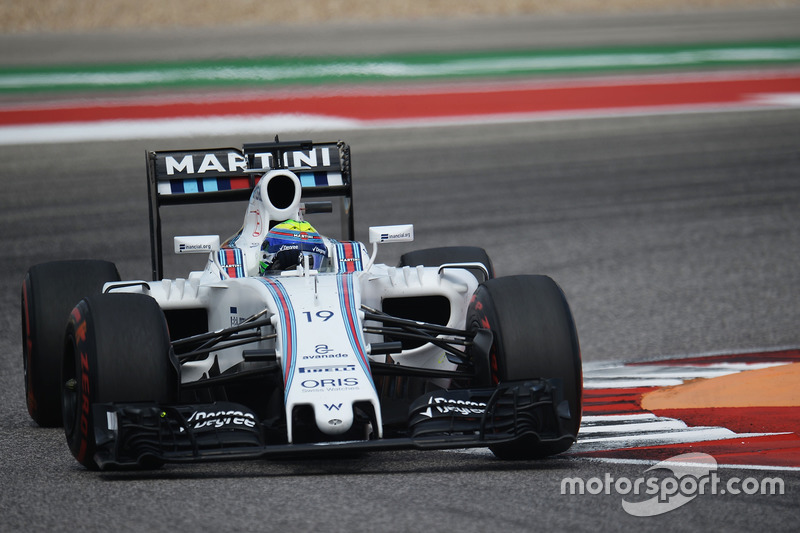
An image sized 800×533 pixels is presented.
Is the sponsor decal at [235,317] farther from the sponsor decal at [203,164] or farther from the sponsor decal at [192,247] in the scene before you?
the sponsor decal at [203,164]

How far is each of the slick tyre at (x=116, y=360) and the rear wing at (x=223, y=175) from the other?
2.19m

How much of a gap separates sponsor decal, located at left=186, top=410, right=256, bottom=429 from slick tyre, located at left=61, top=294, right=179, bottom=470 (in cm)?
19

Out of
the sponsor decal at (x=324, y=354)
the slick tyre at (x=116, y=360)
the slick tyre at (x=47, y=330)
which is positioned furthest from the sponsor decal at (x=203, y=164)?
the sponsor decal at (x=324, y=354)

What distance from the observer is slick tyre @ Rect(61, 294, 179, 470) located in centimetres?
616

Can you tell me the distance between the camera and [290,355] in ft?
20.7

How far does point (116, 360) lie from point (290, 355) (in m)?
0.78

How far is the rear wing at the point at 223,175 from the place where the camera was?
8656 mm

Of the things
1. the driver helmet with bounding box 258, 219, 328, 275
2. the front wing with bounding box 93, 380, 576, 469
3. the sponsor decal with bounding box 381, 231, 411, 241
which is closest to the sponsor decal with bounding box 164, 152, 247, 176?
the sponsor decal with bounding box 381, 231, 411, 241

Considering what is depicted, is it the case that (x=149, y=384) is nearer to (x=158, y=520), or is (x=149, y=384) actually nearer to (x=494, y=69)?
(x=158, y=520)

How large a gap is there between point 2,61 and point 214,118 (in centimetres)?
1054

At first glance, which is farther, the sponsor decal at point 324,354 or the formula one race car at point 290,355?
the sponsor decal at point 324,354

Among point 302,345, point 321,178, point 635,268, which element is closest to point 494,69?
point 635,268

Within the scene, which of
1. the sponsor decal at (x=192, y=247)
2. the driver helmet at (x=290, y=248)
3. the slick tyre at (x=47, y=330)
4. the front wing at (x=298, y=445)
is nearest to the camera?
the front wing at (x=298, y=445)

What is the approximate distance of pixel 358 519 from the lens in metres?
5.28
